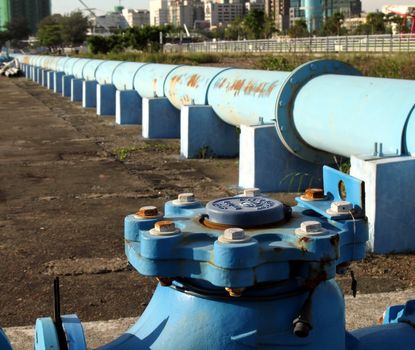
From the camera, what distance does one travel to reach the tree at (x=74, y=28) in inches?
4075

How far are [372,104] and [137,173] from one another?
135 inches

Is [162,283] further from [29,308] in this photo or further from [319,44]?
[319,44]

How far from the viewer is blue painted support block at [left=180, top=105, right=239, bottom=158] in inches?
348

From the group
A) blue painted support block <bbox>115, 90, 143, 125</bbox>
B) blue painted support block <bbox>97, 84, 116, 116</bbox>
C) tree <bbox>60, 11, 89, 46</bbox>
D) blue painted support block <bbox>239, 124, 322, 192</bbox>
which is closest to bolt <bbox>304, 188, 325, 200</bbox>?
blue painted support block <bbox>239, 124, 322, 192</bbox>

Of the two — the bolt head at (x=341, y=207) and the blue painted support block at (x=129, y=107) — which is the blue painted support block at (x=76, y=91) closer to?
the blue painted support block at (x=129, y=107)

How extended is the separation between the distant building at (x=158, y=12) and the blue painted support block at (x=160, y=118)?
535 ft

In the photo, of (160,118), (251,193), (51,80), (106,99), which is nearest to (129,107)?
(160,118)

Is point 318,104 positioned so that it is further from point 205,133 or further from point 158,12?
point 158,12

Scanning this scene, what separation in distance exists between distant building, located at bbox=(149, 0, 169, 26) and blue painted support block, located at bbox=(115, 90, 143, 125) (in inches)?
6342

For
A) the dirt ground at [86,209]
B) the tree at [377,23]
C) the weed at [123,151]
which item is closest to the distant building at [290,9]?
the tree at [377,23]

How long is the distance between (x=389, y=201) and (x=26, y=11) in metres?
140

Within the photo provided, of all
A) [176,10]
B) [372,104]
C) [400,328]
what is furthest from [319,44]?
[176,10]

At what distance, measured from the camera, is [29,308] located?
3.73 m

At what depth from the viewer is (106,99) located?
587 inches
